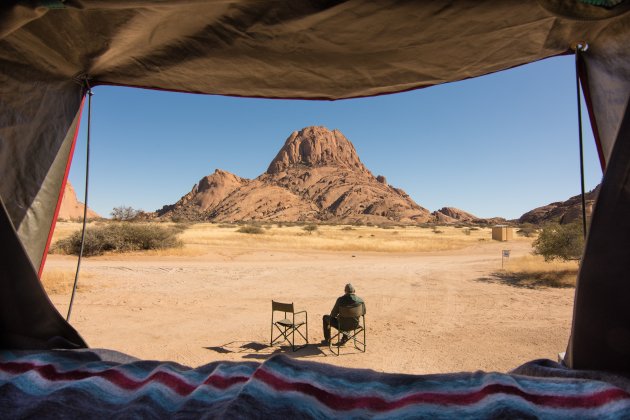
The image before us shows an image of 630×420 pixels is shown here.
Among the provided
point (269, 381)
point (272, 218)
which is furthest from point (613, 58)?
point (272, 218)

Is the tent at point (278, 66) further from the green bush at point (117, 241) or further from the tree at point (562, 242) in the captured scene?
the green bush at point (117, 241)

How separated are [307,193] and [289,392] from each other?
347 ft

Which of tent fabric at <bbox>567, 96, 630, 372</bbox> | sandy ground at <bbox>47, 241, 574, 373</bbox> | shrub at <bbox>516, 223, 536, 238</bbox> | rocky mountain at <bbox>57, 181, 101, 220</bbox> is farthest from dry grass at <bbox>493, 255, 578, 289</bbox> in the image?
rocky mountain at <bbox>57, 181, 101, 220</bbox>

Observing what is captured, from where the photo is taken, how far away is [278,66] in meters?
2.55

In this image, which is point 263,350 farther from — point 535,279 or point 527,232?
point 527,232

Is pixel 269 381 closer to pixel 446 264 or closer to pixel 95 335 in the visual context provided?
pixel 95 335

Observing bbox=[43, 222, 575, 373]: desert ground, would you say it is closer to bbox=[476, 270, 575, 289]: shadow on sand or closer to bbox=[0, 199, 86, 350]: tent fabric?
bbox=[476, 270, 575, 289]: shadow on sand

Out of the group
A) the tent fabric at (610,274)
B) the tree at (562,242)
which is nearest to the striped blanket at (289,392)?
the tent fabric at (610,274)

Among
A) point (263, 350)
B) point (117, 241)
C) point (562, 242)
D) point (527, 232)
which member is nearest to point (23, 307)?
point (263, 350)

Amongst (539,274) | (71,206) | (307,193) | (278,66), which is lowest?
(539,274)

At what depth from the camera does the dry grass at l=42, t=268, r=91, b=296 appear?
9.23 meters

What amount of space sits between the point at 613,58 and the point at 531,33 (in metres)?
0.43

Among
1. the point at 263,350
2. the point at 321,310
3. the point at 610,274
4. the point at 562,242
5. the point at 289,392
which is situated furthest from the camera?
the point at 562,242

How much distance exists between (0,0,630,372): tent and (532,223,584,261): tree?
12995 mm
